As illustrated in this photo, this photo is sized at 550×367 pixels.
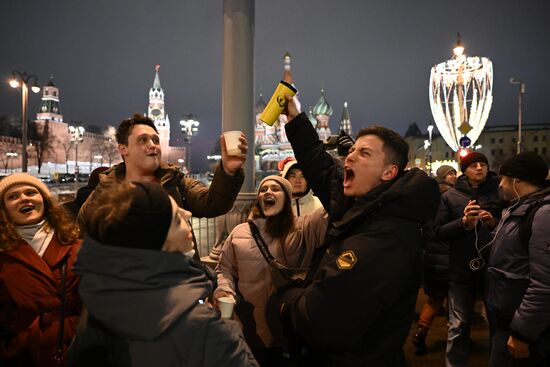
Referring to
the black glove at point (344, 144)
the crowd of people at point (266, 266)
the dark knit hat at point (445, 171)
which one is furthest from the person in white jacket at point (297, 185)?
the dark knit hat at point (445, 171)

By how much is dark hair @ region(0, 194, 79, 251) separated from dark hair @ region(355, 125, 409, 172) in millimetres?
2112

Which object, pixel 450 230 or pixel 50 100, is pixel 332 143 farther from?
pixel 50 100

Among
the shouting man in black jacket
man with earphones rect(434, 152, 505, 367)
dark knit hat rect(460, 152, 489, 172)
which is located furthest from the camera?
dark knit hat rect(460, 152, 489, 172)

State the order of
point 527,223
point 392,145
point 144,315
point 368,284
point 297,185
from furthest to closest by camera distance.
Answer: point 297,185, point 527,223, point 392,145, point 368,284, point 144,315

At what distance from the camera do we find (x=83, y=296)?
4.39ft

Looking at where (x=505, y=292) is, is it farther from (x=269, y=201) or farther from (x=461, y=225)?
(x=269, y=201)

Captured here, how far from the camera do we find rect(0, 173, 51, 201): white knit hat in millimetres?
2598

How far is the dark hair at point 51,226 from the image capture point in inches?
94.1

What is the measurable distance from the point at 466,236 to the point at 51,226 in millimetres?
4001

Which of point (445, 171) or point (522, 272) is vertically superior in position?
point (445, 171)

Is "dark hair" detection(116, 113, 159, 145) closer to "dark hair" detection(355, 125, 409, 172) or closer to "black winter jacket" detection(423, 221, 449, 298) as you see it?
"dark hair" detection(355, 125, 409, 172)

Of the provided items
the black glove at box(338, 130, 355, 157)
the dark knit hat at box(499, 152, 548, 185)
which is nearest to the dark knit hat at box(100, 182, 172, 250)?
the black glove at box(338, 130, 355, 157)

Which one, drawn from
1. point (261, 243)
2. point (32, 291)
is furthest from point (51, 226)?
point (261, 243)

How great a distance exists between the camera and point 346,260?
175 cm
